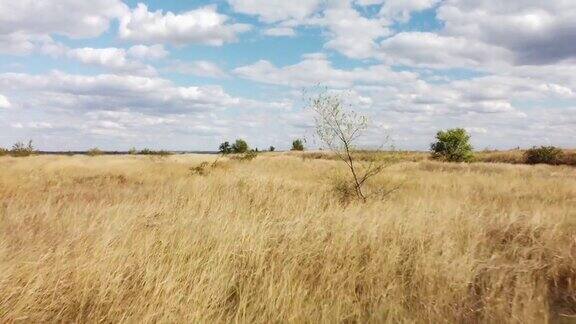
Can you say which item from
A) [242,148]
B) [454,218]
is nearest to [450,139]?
[242,148]

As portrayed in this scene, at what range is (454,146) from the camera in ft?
157

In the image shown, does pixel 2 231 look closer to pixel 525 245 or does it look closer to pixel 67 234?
pixel 67 234

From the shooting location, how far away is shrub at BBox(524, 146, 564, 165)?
1895 inches

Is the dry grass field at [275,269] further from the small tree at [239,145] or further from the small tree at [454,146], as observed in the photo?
the small tree at [239,145]

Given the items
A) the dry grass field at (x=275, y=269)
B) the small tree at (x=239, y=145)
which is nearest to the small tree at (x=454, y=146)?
the small tree at (x=239, y=145)

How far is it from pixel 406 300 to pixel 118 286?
2851 mm

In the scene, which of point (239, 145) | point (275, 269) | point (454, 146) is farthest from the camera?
point (239, 145)

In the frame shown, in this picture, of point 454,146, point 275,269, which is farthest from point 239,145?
point 275,269

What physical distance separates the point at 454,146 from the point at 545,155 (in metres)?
10.5

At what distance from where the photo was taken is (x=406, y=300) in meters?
4.50

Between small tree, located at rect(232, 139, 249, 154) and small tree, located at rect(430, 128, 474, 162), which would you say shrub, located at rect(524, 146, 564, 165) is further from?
small tree, located at rect(232, 139, 249, 154)

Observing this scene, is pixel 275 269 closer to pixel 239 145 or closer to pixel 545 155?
pixel 545 155

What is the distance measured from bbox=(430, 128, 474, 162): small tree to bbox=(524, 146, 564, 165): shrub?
7899mm

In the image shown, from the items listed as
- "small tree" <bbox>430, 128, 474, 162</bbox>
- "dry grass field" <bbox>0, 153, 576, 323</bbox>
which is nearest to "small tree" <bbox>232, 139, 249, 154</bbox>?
"small tree" <bbox>430, 128, 474, 162</bbox>
